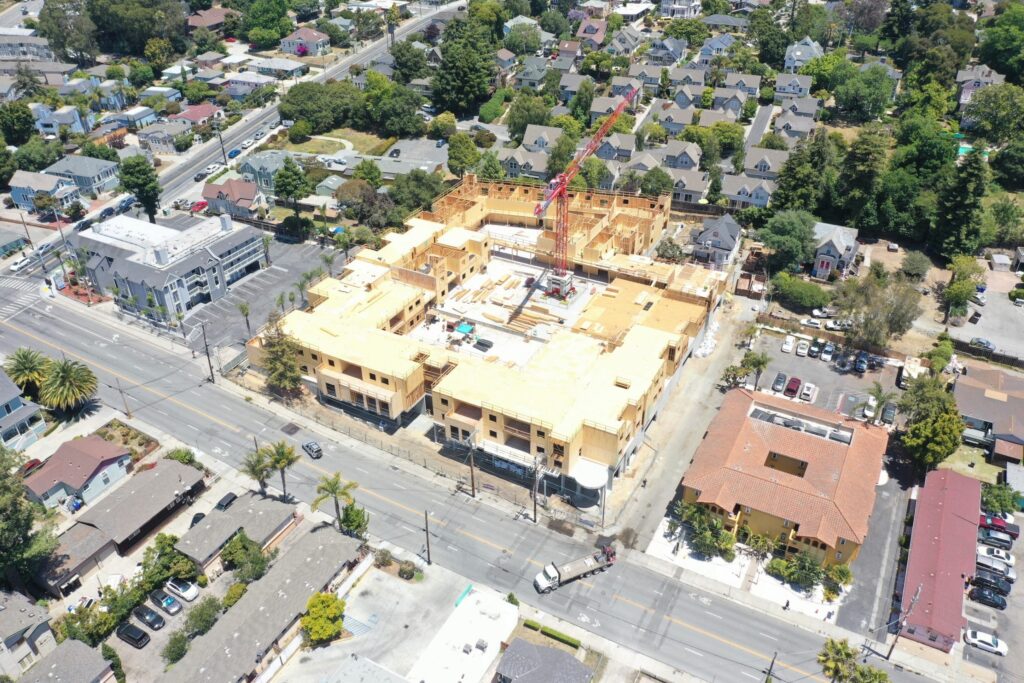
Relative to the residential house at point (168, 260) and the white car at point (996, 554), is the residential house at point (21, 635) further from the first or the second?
the white car at point (996, 554)

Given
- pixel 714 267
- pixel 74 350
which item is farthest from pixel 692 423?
pixel 74 350

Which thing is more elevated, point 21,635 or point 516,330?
point 21,635

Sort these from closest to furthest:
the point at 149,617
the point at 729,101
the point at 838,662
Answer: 1. the point at 838,662
2. the point at 149,617
3. the point at 729,101

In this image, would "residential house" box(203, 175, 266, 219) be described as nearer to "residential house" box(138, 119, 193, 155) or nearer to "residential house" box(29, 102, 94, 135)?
"residential house" box(138, 119, 193, 155)

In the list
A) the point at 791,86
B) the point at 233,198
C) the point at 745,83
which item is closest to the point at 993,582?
the point at 233,198

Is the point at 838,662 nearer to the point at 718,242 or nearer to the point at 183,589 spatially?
the point at 183,589

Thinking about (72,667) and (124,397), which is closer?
(72,667)

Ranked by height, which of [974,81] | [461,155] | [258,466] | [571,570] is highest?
[974,81]
